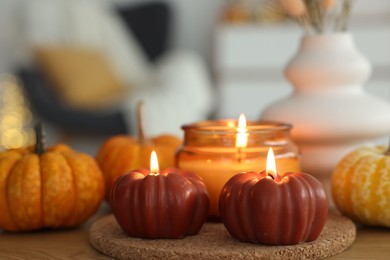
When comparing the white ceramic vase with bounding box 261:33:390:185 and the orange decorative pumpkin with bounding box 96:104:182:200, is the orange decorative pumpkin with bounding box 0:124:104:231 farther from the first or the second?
the white ceramic vase with bounding box 261:33:390:185

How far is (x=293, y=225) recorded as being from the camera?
2.32ft

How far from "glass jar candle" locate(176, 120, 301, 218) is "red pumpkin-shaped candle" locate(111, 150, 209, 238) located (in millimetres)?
87

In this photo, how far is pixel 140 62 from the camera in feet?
14.1

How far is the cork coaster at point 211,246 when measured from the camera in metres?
0.70

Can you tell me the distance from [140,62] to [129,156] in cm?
336

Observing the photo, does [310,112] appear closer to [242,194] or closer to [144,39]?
[242,194]

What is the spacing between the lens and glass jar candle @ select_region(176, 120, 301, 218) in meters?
0.85

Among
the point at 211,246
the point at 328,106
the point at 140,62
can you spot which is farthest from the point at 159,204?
the point at 140,62

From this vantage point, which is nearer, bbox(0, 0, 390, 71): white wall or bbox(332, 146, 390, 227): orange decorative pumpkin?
bbox(332, 146, 390, 227): orange decorative pumpkin

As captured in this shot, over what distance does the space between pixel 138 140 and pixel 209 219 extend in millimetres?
219

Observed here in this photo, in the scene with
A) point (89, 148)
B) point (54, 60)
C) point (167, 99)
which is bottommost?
point (89, 148)

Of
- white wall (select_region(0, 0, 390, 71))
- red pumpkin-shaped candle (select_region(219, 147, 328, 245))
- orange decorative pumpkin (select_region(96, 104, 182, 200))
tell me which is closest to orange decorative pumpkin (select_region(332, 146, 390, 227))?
red pumpkin-shaped candle (select_region(219, 147, 328, 245))

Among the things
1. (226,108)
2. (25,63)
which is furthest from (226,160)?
(226,108)

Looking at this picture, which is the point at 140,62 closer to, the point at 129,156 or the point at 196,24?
the point at 196,24
